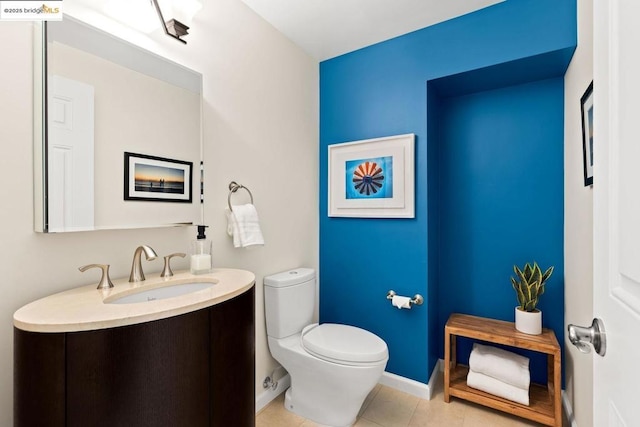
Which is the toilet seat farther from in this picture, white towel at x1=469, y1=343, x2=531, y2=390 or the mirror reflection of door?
the mirror reflection of door

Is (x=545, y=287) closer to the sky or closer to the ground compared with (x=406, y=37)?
closer to the ground

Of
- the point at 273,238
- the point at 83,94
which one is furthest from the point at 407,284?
the point at 83,94

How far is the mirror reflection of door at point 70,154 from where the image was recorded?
1.00 m

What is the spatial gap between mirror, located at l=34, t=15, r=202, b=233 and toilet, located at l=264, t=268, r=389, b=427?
0.76 meters

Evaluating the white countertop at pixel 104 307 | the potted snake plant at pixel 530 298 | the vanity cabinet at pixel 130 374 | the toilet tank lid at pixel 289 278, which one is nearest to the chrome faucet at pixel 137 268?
the white countertop at pixel 104 307

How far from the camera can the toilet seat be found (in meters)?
1.50

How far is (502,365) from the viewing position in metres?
1.75

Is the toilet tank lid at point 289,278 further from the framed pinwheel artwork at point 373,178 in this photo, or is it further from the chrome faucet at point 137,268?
the chrome faucet at point 137,268

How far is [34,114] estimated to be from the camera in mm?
982

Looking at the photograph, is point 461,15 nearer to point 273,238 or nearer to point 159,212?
point 273,238

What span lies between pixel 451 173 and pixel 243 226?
5.05 ft

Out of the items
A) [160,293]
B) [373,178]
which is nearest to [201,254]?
[160,293]
